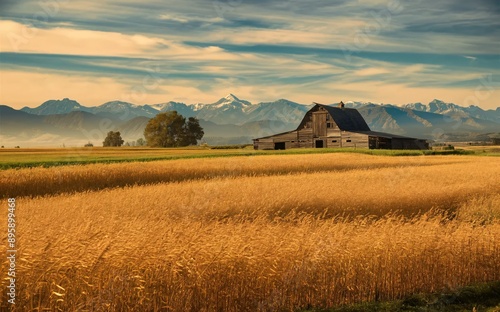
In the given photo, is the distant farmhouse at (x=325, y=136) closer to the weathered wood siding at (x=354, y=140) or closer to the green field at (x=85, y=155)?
the weathered wood siding at (x=354, y=140)

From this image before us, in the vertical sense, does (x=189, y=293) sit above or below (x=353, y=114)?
below

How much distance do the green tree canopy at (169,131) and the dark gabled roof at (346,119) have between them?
52.5 m

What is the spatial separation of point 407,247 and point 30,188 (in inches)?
971

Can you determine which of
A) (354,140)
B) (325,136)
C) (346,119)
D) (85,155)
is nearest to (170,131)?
(346,119)

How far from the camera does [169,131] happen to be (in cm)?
14738

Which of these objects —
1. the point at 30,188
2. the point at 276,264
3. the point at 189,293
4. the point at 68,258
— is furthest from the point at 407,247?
the point at 30,188

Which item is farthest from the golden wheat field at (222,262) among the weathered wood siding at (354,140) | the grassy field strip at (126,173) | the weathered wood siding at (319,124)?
the weathered wood siding at (319,124)

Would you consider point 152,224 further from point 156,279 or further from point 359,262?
point 359,262

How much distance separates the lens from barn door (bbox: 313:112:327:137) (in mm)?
102113

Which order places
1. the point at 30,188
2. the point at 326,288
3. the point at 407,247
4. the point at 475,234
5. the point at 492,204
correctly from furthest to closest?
the point at 30,188, the point at 492,204, the point at 475,234, the point at 407,247, the point at 326,288

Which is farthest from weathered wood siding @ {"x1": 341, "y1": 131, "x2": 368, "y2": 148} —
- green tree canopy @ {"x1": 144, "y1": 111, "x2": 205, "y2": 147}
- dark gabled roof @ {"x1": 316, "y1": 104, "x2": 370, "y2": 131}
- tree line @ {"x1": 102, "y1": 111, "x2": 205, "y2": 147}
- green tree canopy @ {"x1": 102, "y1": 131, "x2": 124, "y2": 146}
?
green tree canopy @ {"x1": 102, "y1": 131, "x2": 124, "y2": 146}

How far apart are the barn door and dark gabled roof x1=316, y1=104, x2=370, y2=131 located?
1912 mm

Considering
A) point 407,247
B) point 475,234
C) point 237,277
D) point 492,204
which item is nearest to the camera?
point 237,277

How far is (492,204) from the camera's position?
971 inches
